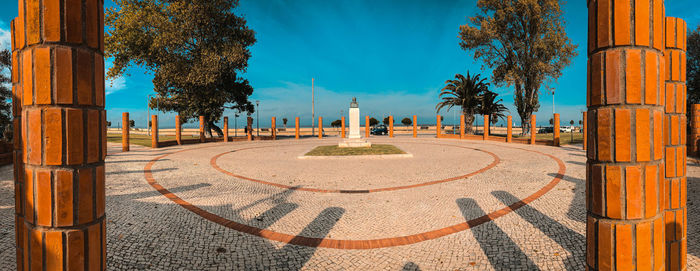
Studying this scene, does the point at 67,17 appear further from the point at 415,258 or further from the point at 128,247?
the point at 415,258

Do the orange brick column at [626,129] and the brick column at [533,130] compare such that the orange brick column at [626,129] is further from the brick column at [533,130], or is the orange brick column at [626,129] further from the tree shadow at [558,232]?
the brick column at [533,130]

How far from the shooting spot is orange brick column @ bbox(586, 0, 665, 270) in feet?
4.74

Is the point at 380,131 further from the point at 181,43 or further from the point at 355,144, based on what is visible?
the point at 181,43

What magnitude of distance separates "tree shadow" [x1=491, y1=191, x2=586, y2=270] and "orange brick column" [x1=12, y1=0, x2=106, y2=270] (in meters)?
4.33

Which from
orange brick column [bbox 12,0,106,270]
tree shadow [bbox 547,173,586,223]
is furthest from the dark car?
orange brick column [bbox 12,0,106,270]

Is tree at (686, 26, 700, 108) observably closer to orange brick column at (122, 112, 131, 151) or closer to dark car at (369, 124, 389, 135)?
dark car at (369, 124, 389, 135)

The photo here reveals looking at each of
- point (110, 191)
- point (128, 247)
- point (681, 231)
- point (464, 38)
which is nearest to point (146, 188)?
point (110, 191)

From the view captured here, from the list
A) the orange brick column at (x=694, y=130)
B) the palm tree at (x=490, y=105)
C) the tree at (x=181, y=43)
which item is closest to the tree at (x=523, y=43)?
the palm tree at (x=490, y=105)

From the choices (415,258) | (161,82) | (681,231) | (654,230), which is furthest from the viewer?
(161,82)

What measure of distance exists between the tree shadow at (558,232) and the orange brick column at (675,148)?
0.92 metres

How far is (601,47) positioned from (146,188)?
8561 mm

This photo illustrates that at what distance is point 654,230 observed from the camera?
1.55 m

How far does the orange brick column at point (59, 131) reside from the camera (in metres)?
1.33

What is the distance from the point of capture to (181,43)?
2173 cm
